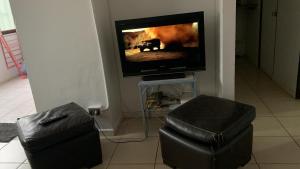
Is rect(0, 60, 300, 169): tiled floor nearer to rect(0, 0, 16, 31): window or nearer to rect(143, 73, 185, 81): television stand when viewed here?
rect(143, 73, 185, 81): television stand

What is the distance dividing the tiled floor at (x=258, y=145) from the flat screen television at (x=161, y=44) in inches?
27.8

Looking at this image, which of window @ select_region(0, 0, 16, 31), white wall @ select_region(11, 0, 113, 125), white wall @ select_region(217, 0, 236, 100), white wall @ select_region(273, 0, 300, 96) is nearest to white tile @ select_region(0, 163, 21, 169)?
white wall @ select_region(11, 0, 113, 125)

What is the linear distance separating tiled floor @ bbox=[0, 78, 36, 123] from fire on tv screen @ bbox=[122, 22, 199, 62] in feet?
6.30

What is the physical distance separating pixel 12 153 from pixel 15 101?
65.5 inches

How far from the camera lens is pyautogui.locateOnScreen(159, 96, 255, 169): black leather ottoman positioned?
1.72 m

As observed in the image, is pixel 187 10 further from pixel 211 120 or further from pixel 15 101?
pixel 15 101

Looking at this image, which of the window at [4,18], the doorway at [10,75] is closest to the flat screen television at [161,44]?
the doorway at [10,75]

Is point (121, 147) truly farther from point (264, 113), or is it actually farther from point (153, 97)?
point (264, 113)

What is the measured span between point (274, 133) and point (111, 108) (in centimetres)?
165

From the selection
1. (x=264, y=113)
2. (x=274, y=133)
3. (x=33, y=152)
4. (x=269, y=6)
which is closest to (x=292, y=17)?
(x=269, y=6)

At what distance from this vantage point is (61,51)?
250 centimetres

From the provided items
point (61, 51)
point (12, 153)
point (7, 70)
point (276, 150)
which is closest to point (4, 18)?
point (7, 70)

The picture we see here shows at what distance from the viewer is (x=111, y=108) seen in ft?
8.88

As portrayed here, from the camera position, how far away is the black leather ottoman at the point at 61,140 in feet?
6.34
